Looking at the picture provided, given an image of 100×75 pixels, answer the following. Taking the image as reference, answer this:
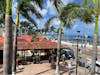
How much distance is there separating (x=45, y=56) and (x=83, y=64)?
304 inches

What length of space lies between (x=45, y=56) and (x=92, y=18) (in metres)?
24.6

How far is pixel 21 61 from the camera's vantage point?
3700cm

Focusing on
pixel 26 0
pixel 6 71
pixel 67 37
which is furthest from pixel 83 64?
pixel 67 37

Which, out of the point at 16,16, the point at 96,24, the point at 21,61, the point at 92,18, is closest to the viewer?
the point at 96,24

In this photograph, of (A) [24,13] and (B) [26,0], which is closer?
(B) [26,0]

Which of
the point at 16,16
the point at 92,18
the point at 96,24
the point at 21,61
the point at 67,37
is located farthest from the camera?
the point at 67,37

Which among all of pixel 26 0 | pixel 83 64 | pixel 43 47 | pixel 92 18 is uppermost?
pixel 26 0

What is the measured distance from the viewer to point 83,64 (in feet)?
127

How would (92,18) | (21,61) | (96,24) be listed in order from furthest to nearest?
(21,61) → (92,18) → (96,24)

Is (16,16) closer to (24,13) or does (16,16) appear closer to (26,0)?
(24,13)

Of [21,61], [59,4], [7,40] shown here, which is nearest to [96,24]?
[59,4]

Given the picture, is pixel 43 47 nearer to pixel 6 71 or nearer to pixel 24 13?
pixel 24 13

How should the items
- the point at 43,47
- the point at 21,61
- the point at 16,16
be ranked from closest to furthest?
1. the point at 16,16
2. the point at 21,61
3. the point at 43,47

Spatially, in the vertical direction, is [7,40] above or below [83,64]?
above
